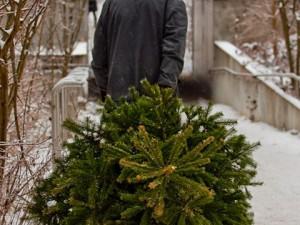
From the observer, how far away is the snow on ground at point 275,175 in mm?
5973

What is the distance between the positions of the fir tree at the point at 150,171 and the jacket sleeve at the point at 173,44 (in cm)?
112

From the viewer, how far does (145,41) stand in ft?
16.1

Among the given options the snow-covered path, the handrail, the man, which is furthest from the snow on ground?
the handrail

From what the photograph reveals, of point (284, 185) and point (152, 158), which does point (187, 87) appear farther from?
point (152, 158)

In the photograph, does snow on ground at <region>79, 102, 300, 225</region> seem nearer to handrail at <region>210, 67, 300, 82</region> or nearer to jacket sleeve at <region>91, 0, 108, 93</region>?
jacket sleeve at <region>91, 0, 108, 93</region>

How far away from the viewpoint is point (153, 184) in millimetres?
2971

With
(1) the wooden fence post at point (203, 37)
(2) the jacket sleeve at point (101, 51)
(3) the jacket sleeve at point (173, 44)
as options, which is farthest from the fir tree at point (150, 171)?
(1) the wooden fence post at point (203, 37)

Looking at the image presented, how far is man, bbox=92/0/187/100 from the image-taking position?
4.84m

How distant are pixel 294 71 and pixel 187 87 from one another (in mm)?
4150

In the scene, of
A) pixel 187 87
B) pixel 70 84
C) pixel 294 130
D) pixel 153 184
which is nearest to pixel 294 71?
pixel 294 130

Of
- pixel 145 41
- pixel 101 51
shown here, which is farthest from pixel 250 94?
pixel 145 41

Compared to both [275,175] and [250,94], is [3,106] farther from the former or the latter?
[250,94]

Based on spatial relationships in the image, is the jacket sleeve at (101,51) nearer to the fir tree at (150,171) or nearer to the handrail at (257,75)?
the fir tree at (150,171)

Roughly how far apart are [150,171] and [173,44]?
1.95 metres
